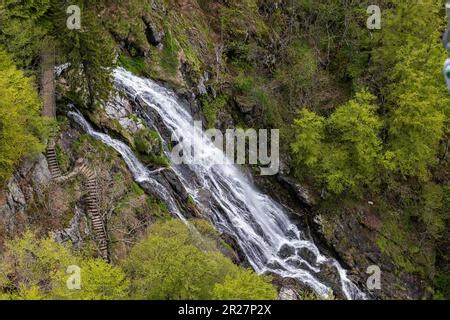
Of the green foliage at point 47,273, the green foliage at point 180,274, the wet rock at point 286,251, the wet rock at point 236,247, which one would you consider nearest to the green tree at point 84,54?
the green foliage at point 47,273

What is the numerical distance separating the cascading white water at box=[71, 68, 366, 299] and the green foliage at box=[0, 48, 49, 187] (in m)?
4.32

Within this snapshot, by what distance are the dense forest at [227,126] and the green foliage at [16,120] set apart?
8 centimetres

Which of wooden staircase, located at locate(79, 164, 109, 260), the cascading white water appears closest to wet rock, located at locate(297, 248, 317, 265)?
the cascading white water

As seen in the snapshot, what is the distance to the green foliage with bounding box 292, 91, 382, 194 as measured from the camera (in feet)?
113

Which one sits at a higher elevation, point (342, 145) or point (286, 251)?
point (342, 145)

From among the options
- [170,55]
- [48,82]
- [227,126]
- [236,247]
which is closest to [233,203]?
[236,247]

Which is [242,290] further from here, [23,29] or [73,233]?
[23,29]

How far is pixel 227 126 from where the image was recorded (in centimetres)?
3669

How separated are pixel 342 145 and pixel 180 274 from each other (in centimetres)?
2119

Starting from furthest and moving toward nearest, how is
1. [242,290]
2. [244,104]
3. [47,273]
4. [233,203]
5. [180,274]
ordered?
[244,104] < [233,203] < [47,273] < [180,274] < [242,290]

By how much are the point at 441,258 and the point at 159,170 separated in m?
21.7

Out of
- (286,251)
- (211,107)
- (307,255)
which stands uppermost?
(211,107)
